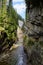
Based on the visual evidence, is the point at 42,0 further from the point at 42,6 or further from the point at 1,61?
the point at 1,61

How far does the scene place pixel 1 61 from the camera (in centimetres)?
3419

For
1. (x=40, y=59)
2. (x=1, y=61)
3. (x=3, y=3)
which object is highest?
(x=3, y=3)

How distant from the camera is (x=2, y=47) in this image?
39.8 m

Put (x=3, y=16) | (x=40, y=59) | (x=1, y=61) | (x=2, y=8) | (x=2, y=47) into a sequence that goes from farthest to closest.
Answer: (x=2, y=8) → (x=3, y=16) → (x=2, y=47) → (x=1, y=61) → (x=40, y=59)

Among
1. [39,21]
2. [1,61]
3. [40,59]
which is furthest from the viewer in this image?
[1,61]

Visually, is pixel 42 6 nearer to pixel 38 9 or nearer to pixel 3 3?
pixel 38 9

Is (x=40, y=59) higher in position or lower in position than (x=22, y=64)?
higher

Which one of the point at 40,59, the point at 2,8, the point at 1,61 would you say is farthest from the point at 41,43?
the point at 2,8

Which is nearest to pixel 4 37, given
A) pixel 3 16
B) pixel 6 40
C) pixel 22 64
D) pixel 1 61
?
pixel 6 40

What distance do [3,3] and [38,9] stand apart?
23785mm

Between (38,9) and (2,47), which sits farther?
(2,47)

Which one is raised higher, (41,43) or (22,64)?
(41,43)

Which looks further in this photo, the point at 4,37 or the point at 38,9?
the point at 4,37

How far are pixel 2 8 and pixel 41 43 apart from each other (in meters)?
23.9
